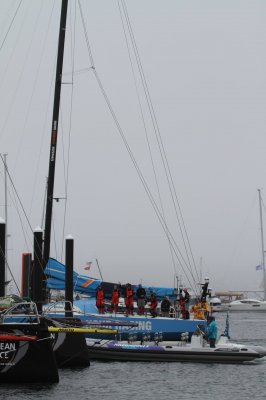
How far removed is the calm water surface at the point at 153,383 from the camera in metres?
26.7

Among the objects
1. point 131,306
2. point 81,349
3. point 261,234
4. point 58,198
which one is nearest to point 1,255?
point 81,349

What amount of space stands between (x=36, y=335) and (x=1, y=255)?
Result: 491cm

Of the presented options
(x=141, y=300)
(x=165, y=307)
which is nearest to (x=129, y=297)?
(x=141, y=300)

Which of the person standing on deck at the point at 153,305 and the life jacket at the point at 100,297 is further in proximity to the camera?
the life jacket at the point at 100,297

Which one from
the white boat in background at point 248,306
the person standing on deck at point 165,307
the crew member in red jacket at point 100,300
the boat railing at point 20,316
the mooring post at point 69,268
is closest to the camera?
the boat railing at point 20,316

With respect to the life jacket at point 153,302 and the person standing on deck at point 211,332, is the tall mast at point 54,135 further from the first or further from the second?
the person standing on deck at point 211,332

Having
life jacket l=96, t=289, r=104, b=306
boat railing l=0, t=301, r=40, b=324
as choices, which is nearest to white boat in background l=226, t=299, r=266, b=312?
life jacket l=96, t=289, r=104, b=306

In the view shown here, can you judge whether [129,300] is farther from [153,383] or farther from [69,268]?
[153,383]

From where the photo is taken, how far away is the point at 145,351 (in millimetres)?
34219

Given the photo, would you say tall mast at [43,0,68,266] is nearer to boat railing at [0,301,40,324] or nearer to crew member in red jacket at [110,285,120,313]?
crew member in red jacket at [110,285,120,313]

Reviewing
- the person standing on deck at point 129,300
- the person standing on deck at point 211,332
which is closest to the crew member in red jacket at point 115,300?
the person standing on deck at point 129,300

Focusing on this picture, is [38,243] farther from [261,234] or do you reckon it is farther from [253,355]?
[261,234]

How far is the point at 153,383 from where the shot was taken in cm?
2966

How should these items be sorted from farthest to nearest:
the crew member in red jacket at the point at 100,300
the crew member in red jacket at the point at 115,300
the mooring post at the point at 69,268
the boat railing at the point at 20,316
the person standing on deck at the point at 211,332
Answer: the crew member in red jacket at the point at 115,300 < the crew member in red jacket at the point at 100,300 < the mooring post at the point at 69,268 < the person standing on deck at the point at 211,332 < the boat railing at the point at 20,316
